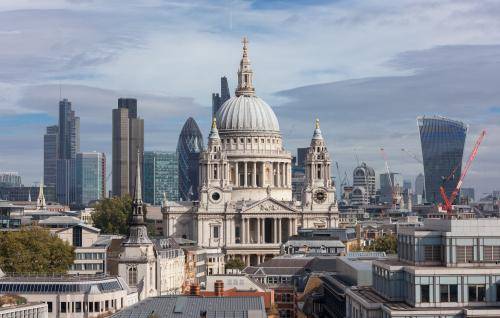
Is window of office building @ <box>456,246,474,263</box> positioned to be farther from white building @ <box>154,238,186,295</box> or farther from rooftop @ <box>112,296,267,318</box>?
white building @ <box>154,238,186,295</box>

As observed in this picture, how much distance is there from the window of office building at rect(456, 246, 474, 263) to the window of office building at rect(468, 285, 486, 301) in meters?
2.40

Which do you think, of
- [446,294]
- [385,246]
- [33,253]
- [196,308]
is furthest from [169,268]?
[446,294]

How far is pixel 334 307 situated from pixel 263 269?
33.9 metres

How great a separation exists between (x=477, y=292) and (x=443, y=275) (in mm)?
2341

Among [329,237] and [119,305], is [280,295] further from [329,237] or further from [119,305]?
[329,237]

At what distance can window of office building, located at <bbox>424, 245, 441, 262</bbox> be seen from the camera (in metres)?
82.2

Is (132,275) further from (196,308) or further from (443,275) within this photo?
(443,275)

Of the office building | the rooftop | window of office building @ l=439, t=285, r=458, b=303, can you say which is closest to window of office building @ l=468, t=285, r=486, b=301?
the office building

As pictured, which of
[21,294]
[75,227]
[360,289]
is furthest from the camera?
[75,227]

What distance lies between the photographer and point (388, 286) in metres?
83.6

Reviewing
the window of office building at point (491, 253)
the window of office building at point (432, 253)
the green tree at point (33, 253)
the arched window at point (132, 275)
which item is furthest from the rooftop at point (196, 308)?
the green tree at point (33, 253)

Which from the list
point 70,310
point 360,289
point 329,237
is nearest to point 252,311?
point 360,289

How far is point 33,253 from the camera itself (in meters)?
146

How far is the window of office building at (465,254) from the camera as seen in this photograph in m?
80.6
